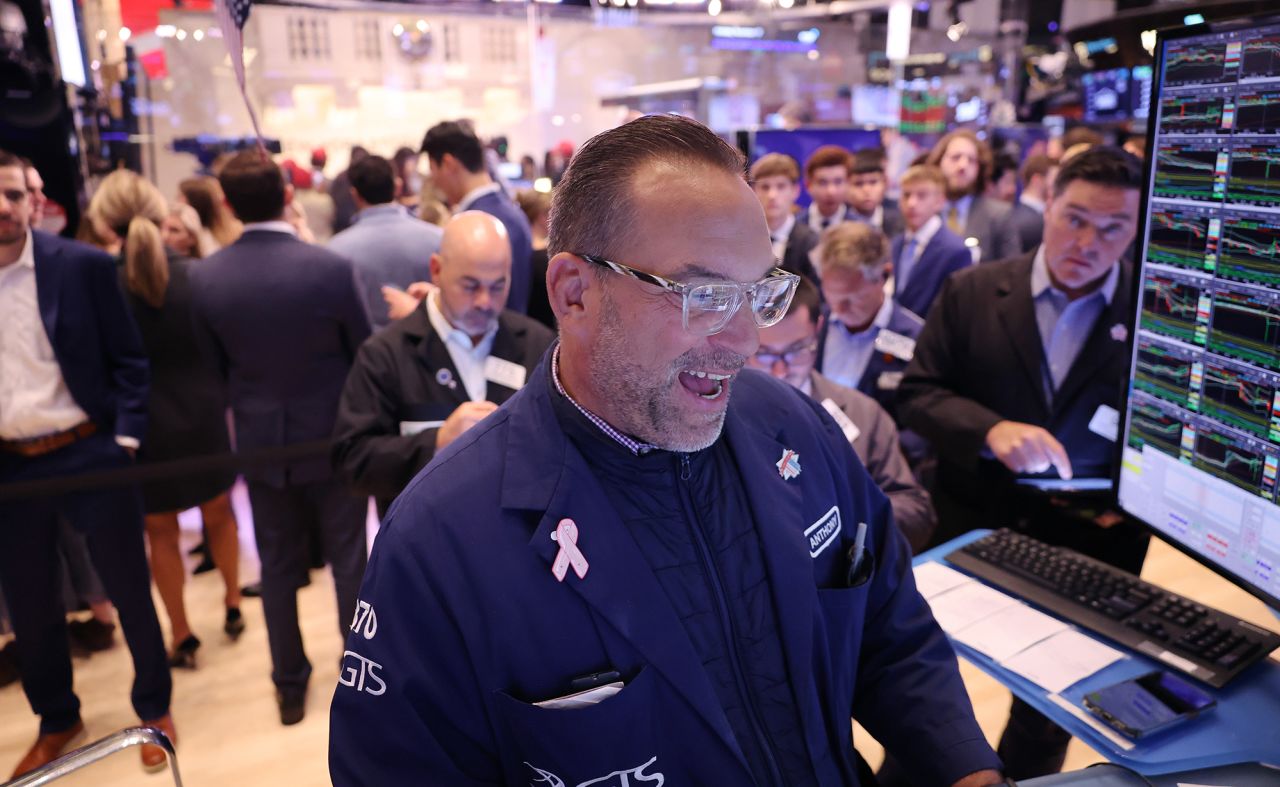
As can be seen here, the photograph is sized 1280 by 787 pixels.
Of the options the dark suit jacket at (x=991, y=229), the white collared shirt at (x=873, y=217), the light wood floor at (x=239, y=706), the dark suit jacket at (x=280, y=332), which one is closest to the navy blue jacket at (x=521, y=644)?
the light wood floor at (x=239, y=706)

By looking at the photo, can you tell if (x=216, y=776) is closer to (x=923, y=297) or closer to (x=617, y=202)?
(x=617, y=202)

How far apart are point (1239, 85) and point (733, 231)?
2.93 ft

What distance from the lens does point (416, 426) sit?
101 inches

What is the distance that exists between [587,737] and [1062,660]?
979 millimetres

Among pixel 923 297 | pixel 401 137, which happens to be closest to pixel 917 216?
pixel 923 297

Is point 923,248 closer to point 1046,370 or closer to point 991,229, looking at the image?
point 991,229

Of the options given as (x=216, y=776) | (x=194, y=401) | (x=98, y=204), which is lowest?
(x=216, y=776)

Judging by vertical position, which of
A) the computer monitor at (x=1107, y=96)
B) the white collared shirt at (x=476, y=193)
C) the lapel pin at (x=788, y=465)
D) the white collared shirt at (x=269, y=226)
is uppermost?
the computer monitor at (x=1107, y=96)

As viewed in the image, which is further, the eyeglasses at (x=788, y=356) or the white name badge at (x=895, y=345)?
the white name badge at (x=895, y=345)

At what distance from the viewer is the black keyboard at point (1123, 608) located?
1.53 metres

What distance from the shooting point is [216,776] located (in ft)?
9.63

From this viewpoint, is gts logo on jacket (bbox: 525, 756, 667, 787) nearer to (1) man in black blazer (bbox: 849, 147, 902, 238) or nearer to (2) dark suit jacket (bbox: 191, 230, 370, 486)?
(2) dark suit jacket (bbox: 191, 230, 370, 486)

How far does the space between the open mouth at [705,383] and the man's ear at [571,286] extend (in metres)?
0.17

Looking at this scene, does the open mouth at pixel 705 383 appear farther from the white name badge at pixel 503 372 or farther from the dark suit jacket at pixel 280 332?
the dark suit jacket at pixel 280 332
